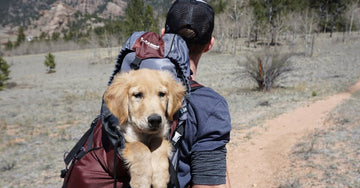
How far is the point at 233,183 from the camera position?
6730 mm

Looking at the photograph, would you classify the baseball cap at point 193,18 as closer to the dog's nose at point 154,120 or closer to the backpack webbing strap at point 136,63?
the backpack webbing strap at point 136,63

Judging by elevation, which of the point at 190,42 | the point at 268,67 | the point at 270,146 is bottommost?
the point at 270,146

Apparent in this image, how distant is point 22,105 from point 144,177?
20.4m

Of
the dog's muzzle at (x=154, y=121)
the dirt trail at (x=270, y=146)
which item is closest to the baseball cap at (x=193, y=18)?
the dog's muzzle at (x=154, y=121)

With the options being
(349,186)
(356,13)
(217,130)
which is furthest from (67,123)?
(356,13)

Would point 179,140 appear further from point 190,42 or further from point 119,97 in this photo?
point 190,42

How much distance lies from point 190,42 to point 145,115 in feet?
2.22

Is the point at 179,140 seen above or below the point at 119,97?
below

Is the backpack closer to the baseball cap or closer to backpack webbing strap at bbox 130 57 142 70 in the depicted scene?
backpack webbing strap at bbox 130 57 142 70

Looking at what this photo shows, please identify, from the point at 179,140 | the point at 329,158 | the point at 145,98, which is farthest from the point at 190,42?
the point at 329,158

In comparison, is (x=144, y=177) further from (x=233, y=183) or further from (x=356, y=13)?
(x=356, y=13)

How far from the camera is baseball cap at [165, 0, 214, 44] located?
1.90m

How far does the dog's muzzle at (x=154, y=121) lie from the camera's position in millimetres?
1800

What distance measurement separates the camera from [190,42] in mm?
2016
